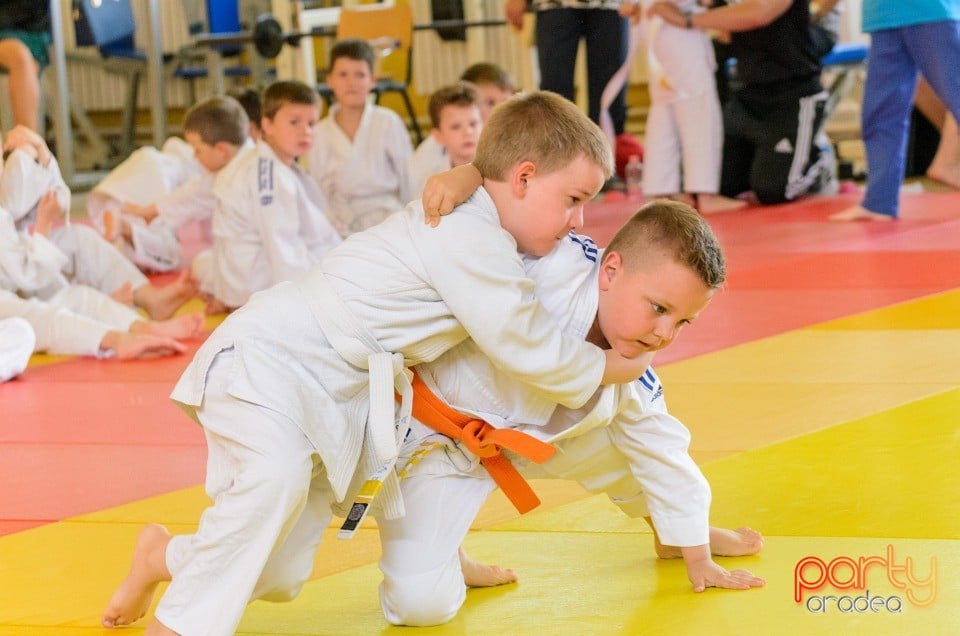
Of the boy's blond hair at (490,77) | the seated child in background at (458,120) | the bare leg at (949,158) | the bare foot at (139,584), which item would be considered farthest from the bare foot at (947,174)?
the bare foot at (139,584)

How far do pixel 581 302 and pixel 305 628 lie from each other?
0.68m

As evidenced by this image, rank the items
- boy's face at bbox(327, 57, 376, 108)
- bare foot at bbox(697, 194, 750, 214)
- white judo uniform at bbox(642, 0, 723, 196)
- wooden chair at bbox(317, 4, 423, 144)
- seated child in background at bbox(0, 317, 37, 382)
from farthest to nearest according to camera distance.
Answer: wooden chair at bbox(317, 4, 423, 144) → bare foot at bbox(697, 194, 750, 214) → white judo uniform at bbox(642, 0, 723, 196) → boy's face at bbox(327, 57, 376, 108) → seated child in background at bbox(0, 317, 37, 382)

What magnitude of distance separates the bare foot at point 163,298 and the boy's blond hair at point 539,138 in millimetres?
2997

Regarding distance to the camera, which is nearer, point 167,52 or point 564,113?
point 564,113

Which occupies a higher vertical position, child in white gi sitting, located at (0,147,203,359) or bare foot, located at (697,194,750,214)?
child in white gi sitting, located at (0,147,203,359)

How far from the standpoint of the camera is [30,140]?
446cm

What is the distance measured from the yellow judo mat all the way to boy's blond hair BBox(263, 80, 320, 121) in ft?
8.16

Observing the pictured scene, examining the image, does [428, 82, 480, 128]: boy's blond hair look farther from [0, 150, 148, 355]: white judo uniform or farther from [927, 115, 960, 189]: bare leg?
[927, 115, 960, 189]: bare leg

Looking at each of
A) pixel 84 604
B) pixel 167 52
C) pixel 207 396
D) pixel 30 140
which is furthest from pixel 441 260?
pixel 167 52

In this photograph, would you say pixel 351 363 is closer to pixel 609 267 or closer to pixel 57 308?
pixel 609 267

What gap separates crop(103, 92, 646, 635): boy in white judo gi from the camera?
6.07 ft

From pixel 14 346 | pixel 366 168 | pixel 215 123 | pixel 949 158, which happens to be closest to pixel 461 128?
pixel 366 168

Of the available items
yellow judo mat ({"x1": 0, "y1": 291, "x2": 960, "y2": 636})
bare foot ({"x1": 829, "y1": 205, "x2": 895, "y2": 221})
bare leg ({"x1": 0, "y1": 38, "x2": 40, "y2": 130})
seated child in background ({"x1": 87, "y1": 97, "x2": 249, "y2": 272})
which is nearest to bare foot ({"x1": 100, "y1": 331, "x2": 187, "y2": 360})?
yellow judo mat ({"x1": 0, "y1": 291, "x2": 960, "y2": 636})

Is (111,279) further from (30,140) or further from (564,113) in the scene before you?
(564,113)
